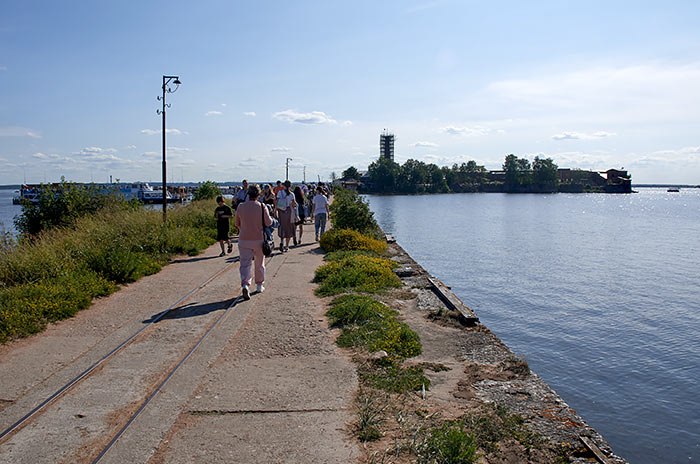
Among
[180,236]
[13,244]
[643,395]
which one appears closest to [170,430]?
[643,395]

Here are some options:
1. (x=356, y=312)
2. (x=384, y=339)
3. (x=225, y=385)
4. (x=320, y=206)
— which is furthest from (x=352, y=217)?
(x=225, y=385)

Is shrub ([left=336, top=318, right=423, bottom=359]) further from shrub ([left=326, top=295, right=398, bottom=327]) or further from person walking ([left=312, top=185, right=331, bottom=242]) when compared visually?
person walking ([left=312, top=185, right=331, bottom=242])

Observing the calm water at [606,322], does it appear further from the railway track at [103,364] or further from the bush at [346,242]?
the railway track at [103,364]

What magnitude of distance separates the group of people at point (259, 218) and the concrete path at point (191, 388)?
0.86m

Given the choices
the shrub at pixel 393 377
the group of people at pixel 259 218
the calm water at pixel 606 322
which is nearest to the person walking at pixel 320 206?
the group of people at pixel 259 218

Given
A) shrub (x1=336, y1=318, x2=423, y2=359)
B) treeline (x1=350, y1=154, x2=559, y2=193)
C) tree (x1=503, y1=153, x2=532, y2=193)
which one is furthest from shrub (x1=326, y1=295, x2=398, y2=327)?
tree (x1=503, y1=153, x2=532, y2=193)

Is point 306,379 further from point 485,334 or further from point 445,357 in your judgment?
point 485,334

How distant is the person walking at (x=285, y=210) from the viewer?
14945 mm

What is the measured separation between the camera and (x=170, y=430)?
14.3 feet

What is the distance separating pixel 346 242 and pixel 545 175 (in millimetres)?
190397

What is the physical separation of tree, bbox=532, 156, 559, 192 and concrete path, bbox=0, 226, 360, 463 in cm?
19729

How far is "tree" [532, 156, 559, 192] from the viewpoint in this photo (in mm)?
190125

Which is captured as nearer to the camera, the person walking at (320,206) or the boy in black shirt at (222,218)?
the boy in black shirt at (222,218)

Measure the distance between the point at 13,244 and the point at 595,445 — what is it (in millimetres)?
12818
